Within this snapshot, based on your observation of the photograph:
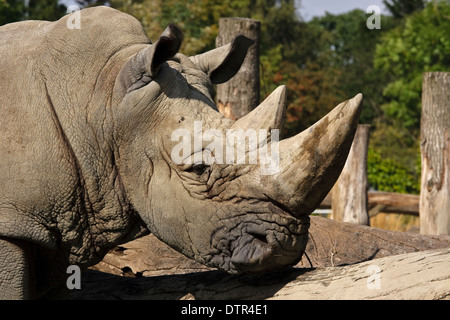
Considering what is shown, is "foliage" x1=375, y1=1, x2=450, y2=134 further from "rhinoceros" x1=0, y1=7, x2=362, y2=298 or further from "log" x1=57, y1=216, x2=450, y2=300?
"rhinoceros" x1=0, y1=7, x2=362, y2=298

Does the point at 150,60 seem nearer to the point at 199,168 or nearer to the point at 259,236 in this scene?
the point at 199,168

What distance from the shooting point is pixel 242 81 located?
8398 millimetres

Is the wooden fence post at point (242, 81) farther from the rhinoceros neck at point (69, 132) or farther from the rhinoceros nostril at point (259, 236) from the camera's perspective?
the rhinoceros nostril at point (259, 236)

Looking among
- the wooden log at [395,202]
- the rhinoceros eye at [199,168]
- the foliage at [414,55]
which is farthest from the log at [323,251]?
the foliage at [414,55]

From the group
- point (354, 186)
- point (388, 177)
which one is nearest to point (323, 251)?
point (354, 186)

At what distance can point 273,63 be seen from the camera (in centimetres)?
2523

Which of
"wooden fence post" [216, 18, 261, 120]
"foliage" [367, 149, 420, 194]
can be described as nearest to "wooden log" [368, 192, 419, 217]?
"wooden fence post" [216, 18, 261, 120]

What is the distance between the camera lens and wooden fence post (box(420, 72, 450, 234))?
30.1 ft

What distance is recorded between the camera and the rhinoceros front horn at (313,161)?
3602 millimetres

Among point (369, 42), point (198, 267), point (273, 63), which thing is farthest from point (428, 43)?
point (198, 267)

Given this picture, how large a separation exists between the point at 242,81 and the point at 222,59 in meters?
3.65

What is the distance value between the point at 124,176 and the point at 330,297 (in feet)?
4.34

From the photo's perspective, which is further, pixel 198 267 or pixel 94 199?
pixel 198 267
